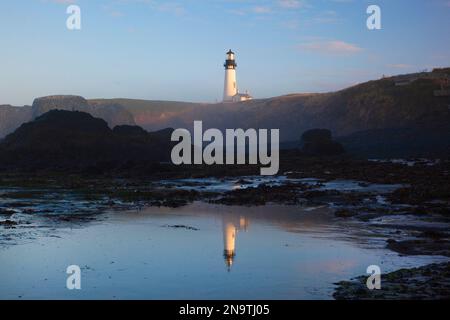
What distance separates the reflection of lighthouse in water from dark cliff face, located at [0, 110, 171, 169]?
3394 cm

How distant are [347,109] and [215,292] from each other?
88.3 metres

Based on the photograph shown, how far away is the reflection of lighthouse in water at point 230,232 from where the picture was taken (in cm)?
1697

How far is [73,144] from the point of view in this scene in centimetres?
6150

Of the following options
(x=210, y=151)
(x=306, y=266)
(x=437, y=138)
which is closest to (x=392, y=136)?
(x=437, y=138)

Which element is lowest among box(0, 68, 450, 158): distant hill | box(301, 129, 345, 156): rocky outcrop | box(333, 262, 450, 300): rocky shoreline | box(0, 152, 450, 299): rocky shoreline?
box(333, 262, 450, 300): rocky shoreline

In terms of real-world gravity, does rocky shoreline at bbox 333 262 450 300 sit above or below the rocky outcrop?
below

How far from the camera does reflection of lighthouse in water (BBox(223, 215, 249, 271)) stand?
55.7 ft

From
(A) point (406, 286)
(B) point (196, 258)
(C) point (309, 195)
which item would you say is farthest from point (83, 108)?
(A) point (406, 286)

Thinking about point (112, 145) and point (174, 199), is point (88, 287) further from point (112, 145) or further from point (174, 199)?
point (112, 145)

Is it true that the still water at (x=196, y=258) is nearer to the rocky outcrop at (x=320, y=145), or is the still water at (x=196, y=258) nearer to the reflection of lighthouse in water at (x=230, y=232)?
the reflection of lighthouse in water at (x=230, y=232)

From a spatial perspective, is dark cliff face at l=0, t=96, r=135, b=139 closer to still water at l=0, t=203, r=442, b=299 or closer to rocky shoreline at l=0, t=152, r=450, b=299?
rocky shoreline at l=0, t=152, r=450, b=299

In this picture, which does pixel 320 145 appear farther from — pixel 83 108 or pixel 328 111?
pixel 83 108

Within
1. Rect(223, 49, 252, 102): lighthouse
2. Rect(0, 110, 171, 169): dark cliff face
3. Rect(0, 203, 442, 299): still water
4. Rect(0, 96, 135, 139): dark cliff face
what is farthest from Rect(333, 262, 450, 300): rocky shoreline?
Rect(0, 96, 135, 139): dark cliff face

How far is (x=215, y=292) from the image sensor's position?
42.7 feet
